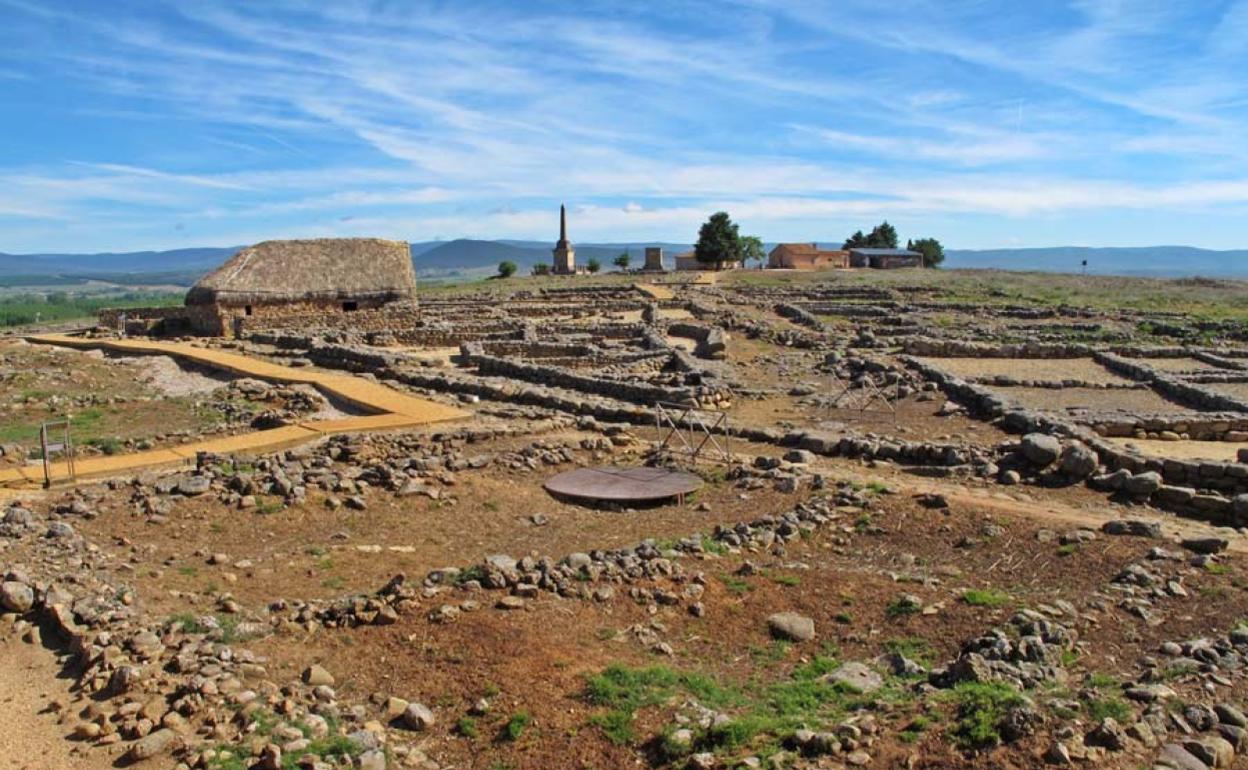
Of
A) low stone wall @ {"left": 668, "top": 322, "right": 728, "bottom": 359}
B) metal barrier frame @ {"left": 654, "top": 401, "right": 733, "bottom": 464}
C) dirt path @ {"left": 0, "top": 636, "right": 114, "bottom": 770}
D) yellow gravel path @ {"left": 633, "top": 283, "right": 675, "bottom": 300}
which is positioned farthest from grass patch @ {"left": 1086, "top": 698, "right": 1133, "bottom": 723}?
yellow gravel path @ {"left": 633, "top": 283, "right": 675, "bottom": 300}

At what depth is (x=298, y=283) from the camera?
34.3m

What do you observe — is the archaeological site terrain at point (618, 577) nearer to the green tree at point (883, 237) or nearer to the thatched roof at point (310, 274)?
the thatched roof at point (310, 274)

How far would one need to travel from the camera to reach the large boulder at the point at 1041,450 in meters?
12.4

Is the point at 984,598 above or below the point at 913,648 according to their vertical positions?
above

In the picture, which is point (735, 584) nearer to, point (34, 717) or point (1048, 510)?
point (1048, 510)

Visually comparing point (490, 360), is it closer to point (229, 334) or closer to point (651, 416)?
point (651, 416)

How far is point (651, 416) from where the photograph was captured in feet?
52.8

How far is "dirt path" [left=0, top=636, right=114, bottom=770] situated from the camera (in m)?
5.42

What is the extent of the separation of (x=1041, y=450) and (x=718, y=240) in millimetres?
73610

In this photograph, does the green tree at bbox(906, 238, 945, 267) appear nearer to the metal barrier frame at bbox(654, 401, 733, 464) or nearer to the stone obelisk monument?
the stone obelisk monument

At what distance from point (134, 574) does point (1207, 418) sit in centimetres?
1625

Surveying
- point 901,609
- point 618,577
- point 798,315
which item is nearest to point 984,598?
point 901,609

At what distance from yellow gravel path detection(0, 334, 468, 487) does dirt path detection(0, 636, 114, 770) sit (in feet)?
17.4

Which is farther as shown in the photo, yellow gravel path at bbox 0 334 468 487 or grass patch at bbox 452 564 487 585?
yellow gravel path at bbox 0 334 468 487
